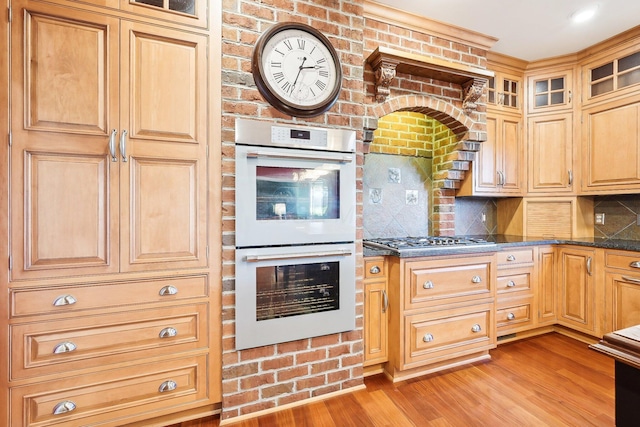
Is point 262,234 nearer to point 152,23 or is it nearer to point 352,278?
point 352,278

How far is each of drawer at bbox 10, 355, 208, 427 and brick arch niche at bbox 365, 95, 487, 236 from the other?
1945 millimetres

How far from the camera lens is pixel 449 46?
8.22ft

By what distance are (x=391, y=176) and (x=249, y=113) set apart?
156 centimetres

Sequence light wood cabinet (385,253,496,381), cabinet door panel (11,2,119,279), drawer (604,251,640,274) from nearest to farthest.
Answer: cabinet door panel (11,2,119,279), light wood cabinet (385,253,496,381), drawer (604,251,640,274)

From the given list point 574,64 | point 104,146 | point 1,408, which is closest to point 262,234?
point 104,146

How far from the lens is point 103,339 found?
1495 millimetres

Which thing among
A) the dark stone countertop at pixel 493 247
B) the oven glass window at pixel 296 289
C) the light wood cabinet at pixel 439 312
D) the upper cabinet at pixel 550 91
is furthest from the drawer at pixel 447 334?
the upper cabinet at pixel 550 91

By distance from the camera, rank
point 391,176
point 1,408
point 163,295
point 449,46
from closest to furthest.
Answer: point 1,408 < point 163,295 < point 449,46 < point 391,176

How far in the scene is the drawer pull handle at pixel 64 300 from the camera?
1.42m

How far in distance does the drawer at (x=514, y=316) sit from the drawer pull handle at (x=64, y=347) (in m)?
2.89

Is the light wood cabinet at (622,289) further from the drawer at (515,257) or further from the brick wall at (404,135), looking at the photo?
the brick wall at (404,135)

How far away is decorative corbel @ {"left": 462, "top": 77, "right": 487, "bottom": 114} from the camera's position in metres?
2.48

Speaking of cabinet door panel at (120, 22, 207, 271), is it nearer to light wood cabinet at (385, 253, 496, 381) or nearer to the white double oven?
the white double oven


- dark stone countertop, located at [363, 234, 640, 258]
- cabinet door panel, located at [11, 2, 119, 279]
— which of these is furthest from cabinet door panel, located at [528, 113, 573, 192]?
cabinet door panel, located at [11, 2, 119, 279]
